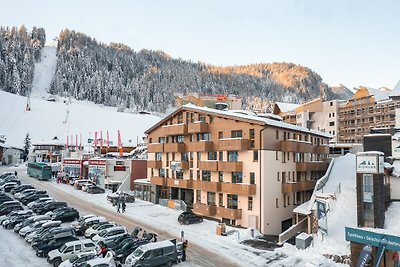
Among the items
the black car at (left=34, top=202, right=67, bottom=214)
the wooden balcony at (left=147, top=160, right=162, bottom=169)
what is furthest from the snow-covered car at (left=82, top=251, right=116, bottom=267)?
the wooden balcony at (left=147, top=160, right=162, bottom=169)

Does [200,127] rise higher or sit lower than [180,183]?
higher

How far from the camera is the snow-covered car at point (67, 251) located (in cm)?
2916

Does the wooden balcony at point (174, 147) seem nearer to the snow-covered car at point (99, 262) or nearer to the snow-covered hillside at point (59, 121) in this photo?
the snow-covered car at point (99, 262)

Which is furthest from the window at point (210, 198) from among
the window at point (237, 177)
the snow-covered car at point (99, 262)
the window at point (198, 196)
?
the snow-covered car at point (99, 262)

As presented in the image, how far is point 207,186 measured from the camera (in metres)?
47.0

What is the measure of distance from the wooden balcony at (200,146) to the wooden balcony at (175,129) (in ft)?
7.91

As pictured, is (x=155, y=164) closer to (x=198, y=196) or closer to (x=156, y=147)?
(x=156, y=147)

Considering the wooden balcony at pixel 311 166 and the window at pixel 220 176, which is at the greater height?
the wooden balcony at pixel 311 166

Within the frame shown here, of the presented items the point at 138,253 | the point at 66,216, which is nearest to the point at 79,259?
the point at 138,253

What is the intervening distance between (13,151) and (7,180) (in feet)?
189

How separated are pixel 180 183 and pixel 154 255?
24.3 m

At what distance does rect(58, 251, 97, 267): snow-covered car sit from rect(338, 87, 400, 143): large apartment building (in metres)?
77.2

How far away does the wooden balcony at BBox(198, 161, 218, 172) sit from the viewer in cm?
4633

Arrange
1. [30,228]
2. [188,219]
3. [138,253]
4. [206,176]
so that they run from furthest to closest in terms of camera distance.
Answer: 1. [206,176]
2. [188,219]
3. [30,228]
4. [138,253]
